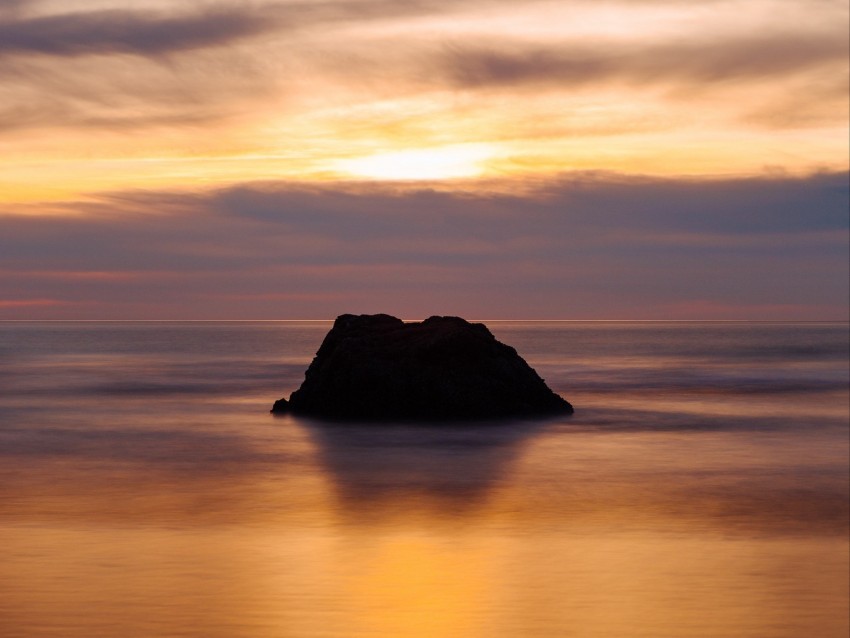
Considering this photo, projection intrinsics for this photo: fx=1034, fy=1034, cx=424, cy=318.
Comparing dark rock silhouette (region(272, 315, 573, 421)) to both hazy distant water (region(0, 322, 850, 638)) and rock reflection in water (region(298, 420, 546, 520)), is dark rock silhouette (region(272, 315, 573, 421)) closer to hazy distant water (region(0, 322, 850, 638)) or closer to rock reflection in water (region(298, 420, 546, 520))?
rock reflection in water (region(298, 420, 546, 520))

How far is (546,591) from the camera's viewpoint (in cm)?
1142

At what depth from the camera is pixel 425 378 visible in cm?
2644

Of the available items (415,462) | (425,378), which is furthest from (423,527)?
(425,378)

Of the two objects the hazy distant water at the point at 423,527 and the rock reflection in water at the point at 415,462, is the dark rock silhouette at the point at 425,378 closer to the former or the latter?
the rock reflection in water at the point at 415,462

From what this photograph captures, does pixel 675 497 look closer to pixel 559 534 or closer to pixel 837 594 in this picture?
pixel 559 534

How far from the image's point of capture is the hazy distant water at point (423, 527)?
10.5 m

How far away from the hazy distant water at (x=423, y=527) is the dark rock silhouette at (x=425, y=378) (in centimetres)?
117

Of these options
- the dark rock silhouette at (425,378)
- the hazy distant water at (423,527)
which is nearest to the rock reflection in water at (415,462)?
the hazy distant water at (423,527)

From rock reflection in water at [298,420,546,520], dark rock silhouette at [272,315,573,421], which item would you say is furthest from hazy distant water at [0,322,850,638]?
dark rock silhouette at [272,315,573,421]

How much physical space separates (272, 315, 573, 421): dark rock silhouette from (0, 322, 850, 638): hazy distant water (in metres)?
1.17

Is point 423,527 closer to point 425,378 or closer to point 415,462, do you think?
point 415,462

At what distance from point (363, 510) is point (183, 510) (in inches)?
111

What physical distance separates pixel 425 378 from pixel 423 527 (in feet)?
37.3

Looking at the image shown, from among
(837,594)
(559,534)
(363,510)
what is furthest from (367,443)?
(837,594)
